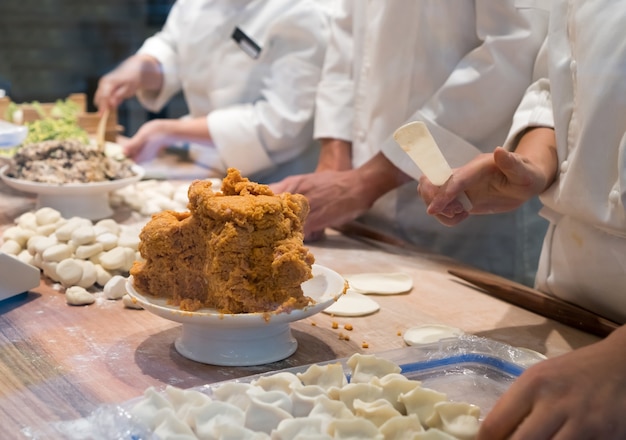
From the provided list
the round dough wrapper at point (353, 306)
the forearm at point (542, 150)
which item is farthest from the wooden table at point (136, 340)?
the forearm at point (542, 150)

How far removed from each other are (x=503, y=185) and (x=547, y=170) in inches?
2.8

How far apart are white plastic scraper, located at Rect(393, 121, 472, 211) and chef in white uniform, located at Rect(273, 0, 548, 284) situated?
0.21m

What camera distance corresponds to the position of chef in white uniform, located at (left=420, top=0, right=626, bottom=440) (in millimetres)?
1110

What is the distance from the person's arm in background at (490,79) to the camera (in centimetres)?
148

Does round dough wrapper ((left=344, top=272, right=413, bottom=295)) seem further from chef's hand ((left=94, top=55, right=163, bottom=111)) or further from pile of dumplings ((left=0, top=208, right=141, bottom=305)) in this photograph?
chef's hand ((left=94, top=55, right=163, bottom=111))

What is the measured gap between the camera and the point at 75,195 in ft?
5.78

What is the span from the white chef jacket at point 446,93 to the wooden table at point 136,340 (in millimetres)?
237

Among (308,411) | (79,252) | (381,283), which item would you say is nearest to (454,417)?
(308,411)

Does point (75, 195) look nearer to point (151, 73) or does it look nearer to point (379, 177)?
point (379, 177)

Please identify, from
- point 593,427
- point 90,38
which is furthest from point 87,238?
point 90,38

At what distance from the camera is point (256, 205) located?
104cm

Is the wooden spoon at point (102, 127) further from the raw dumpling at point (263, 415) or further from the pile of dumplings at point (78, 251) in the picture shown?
the raw dumpling at point (263, 415)

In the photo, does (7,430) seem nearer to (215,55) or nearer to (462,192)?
(462,192)

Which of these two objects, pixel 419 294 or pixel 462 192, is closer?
pixel 462 192
